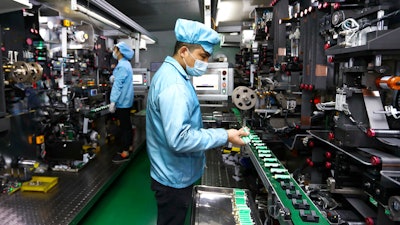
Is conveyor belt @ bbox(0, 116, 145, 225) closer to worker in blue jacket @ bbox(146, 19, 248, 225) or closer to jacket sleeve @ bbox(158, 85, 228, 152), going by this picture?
worker in blue jacket @ bbox(146, 19, 248, 225)

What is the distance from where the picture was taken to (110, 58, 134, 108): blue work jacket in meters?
4.39

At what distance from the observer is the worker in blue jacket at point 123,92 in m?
4.41

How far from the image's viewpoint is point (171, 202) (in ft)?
5.81

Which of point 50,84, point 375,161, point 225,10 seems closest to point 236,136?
point 375,161

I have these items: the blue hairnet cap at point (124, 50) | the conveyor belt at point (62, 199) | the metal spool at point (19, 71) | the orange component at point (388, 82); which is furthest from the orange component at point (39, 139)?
the orange component at point (388, 82)

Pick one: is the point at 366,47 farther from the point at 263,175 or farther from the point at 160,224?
the point at 160,224

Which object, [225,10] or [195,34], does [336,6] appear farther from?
[225,10]

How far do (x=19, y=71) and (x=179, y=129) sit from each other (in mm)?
2652

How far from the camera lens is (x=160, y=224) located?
1.83 metres

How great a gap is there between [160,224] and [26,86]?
2.89m

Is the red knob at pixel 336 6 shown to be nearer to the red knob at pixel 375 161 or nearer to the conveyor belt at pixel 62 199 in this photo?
the red knob at pixel 375 161

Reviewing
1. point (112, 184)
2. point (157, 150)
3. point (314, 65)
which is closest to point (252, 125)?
point (314, 65)

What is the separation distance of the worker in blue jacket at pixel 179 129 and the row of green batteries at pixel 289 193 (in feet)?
1.16

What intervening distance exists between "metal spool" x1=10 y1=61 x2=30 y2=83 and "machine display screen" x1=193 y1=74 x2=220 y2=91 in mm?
2139
